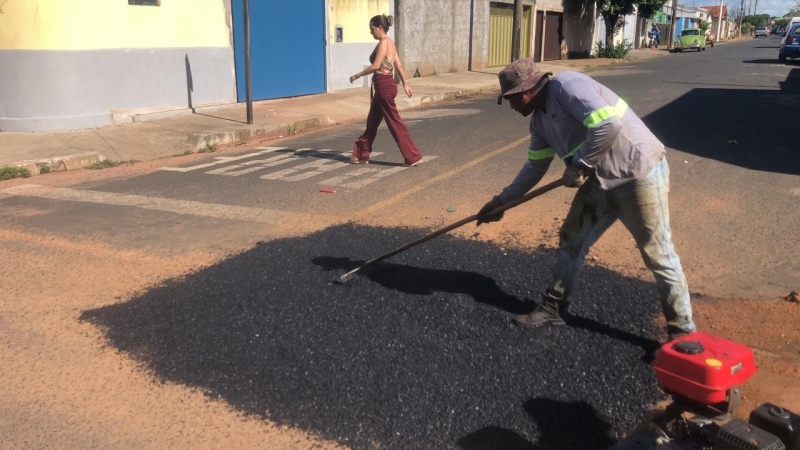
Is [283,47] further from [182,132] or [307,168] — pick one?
[307,168]

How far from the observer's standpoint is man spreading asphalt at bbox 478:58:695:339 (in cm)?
334

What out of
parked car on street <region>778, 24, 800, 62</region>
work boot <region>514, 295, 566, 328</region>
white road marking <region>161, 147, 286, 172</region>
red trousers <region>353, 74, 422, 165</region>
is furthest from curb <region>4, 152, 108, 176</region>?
parked car on street <region>778, 24, 800, 62</region>

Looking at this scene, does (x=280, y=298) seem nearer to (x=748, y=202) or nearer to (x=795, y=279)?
(x=795, y=279)

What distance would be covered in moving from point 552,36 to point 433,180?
Answer: 27.0 meters

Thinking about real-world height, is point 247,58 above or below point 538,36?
below

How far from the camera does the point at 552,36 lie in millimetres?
32594

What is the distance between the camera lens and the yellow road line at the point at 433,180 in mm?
6707

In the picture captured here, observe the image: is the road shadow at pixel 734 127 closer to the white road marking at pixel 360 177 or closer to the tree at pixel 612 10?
the white road marking at pixel 360 177

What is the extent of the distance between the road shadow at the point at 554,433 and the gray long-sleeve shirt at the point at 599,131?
1.12m

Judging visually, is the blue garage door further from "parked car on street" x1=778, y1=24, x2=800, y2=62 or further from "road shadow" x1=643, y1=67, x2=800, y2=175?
"parked car on street" x1=778, y1=24, x2=800, y2=62

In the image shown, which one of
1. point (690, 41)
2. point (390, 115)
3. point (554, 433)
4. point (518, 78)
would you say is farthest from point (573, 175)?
point (690, 41)

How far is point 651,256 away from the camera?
347 cm

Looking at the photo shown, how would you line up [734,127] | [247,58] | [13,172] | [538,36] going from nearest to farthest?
[13,172]
[734,127]
[247,58]
[538,36]

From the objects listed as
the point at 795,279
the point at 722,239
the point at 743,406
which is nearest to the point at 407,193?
the point at 722,239
